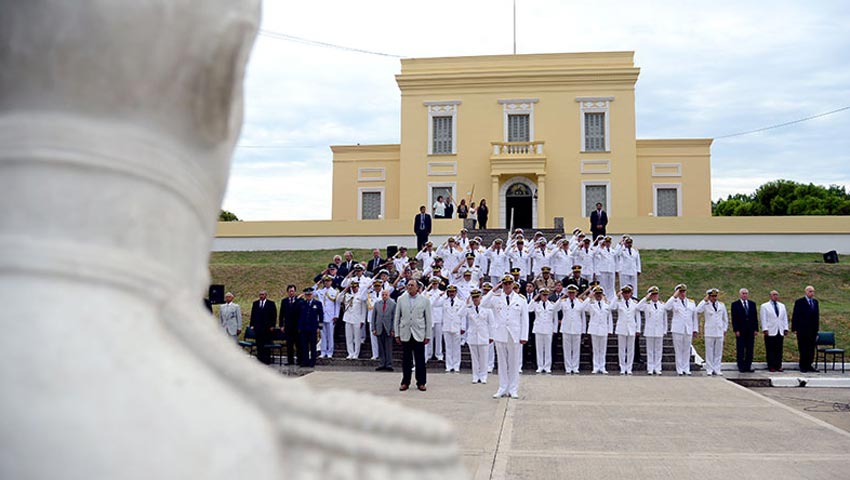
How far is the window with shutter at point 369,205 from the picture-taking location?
3734cm

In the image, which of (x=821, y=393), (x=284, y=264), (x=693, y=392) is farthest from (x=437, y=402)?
(x=284, y=264)

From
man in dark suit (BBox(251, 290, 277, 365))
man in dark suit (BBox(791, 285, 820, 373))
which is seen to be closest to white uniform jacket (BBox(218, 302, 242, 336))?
man in dark suit (BBox(251, 290, 277, 365))

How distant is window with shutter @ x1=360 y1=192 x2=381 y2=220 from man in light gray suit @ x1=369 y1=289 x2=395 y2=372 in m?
21.6

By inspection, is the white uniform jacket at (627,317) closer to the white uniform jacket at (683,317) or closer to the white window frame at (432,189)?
the white uniform jacket at (683,317)

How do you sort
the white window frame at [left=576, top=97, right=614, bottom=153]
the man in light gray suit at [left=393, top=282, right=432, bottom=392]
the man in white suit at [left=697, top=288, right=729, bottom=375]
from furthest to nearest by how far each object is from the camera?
the white window frame at [left=576, top=97, right=614, bottom=153], the man in white suit at [left=697, top=288, right=729, bottom=375], the man in light gray suit at [left=393, top=282, right=432, bottom=392]

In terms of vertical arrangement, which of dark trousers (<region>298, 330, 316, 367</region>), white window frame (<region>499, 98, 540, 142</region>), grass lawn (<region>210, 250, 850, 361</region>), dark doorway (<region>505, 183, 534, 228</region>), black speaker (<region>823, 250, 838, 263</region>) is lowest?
dark trousers (<region>298, 330, 316, 367</region>)

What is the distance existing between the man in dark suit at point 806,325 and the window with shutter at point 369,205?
23807mm

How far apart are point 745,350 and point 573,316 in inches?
146

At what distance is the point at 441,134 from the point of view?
35.2m

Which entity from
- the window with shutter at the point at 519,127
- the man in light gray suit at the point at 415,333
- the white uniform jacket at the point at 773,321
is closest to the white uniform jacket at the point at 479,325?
the man in light gray suit at the point at 415,333

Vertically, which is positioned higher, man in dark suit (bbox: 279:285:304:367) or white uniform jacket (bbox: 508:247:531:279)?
white uniform jacket (bbox: 508:247:531:279)

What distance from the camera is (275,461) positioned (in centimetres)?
98

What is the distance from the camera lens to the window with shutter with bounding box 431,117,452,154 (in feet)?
115

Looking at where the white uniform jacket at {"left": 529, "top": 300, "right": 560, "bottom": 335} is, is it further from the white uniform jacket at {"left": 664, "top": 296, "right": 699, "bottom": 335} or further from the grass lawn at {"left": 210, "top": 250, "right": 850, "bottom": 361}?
the grass lawn at {"left": 210, "top": 250, "right": 850, "bottom": 361}
